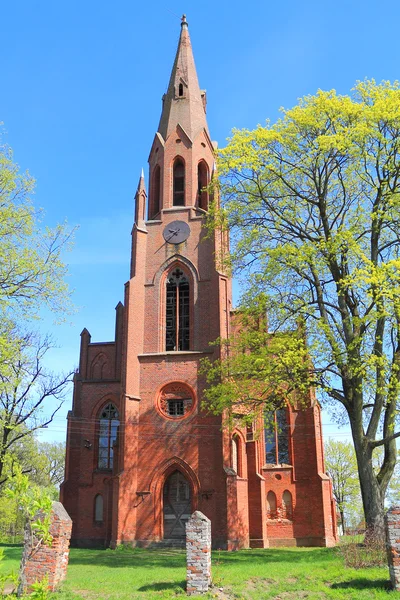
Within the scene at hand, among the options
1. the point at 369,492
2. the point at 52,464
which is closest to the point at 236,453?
the point at 369,492

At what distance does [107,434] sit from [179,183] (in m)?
13.4

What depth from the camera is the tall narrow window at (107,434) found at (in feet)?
86.9

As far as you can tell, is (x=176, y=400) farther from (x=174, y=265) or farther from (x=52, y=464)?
(x=52, y=464)

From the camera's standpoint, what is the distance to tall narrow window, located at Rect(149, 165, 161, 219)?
29.9m

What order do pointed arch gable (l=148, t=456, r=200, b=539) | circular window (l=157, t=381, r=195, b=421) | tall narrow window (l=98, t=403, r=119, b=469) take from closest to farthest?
1. pointed arch gable (l=148, t=456, r=200, b=539)
2. circular window (l=157, t=381, r=195, b=421)
3. tall narrow window (l=98, t=403, r=119, b=469)

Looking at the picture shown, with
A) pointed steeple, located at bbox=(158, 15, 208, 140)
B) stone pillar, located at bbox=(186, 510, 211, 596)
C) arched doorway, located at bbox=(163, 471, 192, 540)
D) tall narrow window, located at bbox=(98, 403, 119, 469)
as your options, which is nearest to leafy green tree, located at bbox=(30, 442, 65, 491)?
tall narrow window, located at bbox=(98, 403, 119, 469)

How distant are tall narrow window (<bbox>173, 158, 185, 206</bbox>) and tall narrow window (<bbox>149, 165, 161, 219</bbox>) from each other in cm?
96

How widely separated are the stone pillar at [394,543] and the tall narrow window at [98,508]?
17009mm

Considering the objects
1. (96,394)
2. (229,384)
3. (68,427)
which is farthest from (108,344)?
(229,384)

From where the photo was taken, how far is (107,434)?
2697 centimetres

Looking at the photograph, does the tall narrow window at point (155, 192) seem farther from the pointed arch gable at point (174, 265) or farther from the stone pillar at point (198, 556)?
the stone pillar at point (198, 556)

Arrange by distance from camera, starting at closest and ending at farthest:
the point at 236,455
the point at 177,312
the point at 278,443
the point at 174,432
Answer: the point at 174,432, the point at 236,455, the point at 278,443, the point at 177,312

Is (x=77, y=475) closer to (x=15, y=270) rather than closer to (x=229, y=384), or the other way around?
(x=229, y=384)

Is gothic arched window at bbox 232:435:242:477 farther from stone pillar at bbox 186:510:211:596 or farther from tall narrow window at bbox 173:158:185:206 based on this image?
tall narrow window at bbox 173:158:185:206
